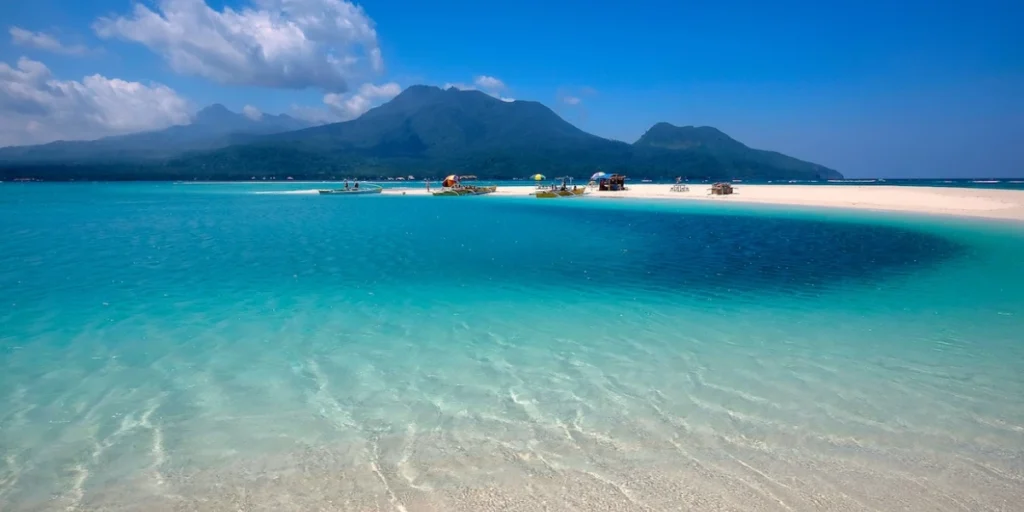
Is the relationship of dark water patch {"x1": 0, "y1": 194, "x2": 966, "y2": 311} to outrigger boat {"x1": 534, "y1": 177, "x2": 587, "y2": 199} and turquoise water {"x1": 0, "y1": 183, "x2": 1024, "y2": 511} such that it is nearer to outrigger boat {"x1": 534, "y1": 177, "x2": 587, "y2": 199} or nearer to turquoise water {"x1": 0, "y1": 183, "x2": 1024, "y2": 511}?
turquoise water {"x1": 0, "y1": 183, "x2": 1024, "y2": 511}

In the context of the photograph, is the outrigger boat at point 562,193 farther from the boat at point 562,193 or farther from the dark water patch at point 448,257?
the dark water patch at point 448,257

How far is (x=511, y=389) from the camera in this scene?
781cm

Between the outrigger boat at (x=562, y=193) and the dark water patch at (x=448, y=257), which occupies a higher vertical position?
the outrigger boat at (x=562, y=193)

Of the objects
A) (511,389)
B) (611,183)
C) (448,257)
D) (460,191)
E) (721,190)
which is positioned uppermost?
(611,183)

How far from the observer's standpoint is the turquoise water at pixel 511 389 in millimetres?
5266

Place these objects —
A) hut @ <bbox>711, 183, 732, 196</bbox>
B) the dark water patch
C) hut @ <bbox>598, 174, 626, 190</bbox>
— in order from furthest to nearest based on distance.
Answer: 1. hut @ <bbox>598, 174, 626, 190</bbox>
2. hut @ <bbox>711, 183, 732, 196</bbox>
3. the dark water patch

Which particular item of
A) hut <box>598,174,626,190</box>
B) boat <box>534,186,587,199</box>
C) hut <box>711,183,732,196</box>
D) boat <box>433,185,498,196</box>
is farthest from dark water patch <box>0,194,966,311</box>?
hut <box>598,174,626,190</box>

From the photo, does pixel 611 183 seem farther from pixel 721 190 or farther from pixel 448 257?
pixel 448 257

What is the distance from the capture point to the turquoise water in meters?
5.27

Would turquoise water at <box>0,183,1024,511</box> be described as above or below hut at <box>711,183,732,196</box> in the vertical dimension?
below

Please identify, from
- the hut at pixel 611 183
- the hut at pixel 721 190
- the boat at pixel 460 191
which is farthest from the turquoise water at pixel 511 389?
the hut at pixel 611 183

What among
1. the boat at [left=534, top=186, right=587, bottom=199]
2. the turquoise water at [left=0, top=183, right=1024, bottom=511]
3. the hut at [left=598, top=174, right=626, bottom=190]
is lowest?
the turquoise water at [left=0, top=183, right=1024, bottom=511]

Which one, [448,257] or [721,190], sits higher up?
[721,190]

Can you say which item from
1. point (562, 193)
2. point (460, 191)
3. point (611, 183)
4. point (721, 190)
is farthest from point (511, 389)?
point (611, 183)
